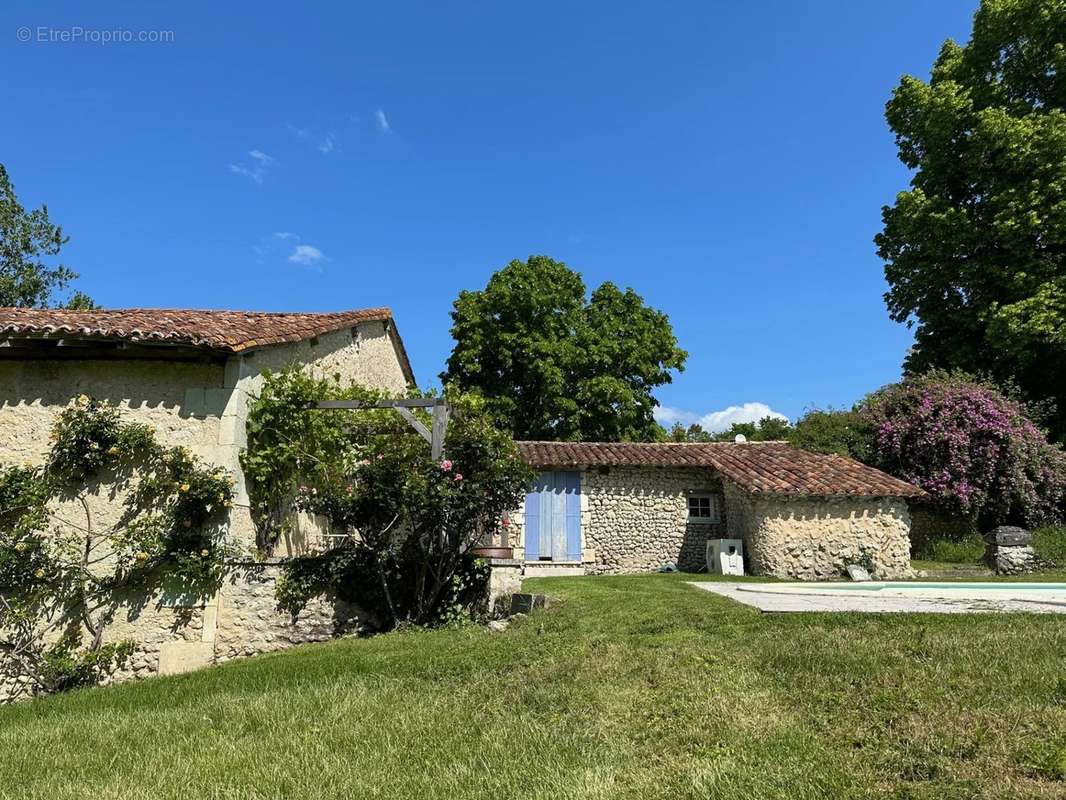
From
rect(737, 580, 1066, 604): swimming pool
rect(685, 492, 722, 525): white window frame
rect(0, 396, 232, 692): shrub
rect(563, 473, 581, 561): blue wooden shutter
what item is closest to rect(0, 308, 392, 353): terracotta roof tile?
rect(0, 396, 232, 692): shrub

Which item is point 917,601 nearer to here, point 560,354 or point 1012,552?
point 1012,552

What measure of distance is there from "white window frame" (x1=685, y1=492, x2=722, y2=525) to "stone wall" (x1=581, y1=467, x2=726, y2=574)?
53 millimetres

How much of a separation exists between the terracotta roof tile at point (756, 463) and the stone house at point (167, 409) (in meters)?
6.97

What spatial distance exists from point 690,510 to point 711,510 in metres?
0.51

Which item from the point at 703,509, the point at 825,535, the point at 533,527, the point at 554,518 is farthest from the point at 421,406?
the point at 825,535

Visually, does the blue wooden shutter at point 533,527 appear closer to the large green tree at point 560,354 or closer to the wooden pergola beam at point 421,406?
the wooden pergola beam at point 421,406

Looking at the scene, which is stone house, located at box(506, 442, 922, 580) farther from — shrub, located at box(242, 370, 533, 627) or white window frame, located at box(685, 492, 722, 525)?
shrub, located at box(242, 370, 533, 627)

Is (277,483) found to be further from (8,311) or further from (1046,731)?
(1046,731)

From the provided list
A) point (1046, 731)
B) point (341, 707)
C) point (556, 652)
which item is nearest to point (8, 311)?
point (341, 707)

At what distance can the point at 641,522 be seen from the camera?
49.9 ft

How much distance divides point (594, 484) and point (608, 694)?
10817 millimetres

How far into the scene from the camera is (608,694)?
4457 millimetres

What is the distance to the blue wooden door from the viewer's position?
14.9m

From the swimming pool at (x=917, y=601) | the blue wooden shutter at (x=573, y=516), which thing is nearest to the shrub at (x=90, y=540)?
the swimming pool at (x=917, y=601)
